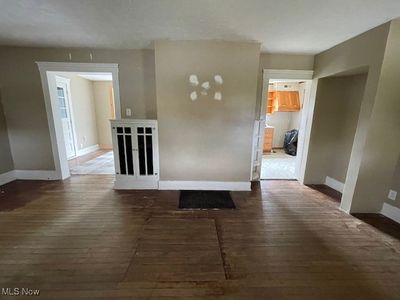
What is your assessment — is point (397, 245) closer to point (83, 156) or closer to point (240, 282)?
point (240, 282)

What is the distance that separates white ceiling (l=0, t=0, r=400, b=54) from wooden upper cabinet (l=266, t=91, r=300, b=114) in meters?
3.45

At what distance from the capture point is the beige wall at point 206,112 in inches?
111

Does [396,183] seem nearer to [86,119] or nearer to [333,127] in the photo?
[333,127]

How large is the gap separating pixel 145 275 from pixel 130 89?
2950 mm

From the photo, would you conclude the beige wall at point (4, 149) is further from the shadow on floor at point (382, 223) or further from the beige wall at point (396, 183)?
the beige wall at point (396, 183)

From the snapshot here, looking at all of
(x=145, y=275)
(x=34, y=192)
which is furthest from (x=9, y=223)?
(x=145, y=275)

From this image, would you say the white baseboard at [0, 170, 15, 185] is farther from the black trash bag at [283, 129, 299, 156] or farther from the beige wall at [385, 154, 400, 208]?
the black trash bag at [283, 129, 299, 156]

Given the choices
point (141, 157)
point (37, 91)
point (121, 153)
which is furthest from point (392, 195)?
point (37, 91)

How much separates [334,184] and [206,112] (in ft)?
8.98

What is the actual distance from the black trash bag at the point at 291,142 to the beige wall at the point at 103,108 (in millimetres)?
5992

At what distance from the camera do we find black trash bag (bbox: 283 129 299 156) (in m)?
5.90

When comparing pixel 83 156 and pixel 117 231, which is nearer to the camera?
pixel 117 231

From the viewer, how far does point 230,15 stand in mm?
2008

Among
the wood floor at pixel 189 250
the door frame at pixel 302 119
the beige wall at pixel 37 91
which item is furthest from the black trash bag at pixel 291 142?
the beige wall at pixel 37 91
